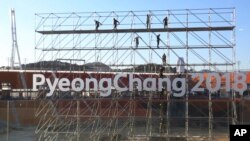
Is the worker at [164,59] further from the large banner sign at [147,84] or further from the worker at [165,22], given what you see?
the worker at [165,22]

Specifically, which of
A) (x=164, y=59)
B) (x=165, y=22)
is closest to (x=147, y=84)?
(x=164, y=59)

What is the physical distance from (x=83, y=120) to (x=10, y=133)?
16.2ft

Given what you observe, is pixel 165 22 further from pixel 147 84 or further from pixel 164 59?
pixel 147 84

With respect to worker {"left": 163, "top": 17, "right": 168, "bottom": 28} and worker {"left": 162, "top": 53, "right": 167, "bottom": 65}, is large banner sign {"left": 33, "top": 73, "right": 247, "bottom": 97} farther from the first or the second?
worker {"left": 163, "top": 17, "right": 168, "bottom": 28}

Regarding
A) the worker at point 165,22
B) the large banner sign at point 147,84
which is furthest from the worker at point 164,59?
the worker at point 165,22

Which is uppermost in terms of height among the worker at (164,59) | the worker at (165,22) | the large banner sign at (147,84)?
the worker at (165,22)

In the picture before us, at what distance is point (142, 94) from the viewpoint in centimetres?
2480

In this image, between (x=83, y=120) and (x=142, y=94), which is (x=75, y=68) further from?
(x=83, y=120)

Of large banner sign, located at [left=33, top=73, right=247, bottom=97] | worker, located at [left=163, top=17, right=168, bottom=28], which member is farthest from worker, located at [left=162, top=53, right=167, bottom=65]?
worker, located at [left=163, top=17, right=168, bottom=28]

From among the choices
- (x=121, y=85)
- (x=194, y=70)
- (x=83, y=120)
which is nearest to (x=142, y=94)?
(x=121, y=85)

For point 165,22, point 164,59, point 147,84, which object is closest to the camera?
point 147,84

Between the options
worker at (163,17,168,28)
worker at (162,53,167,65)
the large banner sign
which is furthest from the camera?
worker at (162,53,167,65)

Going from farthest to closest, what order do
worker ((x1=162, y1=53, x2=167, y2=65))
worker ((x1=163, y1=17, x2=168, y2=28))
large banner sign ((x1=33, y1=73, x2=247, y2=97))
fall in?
worker ((x1=162, y1=53, x2=167, y2=65)) → worker ((x1=163, y1=17, x2=168, y2=28)) → large banner sign ((x1=33, y1=73, x2=247, y2=97))

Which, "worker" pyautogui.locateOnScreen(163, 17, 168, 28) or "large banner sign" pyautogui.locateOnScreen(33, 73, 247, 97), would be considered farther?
"worker" pyautogui.locateOnScreen(163, 17, 168, 28)
